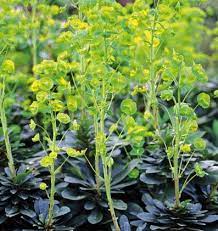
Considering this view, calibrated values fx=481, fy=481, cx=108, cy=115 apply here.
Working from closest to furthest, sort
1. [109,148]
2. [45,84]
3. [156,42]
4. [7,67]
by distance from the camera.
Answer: [45,84] → [7,67] → [156,42] → [109,148]

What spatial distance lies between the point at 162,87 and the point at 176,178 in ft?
1.22

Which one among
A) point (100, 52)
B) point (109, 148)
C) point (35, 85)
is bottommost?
point (109, 148)

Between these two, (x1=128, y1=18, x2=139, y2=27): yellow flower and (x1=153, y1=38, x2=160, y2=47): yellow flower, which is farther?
(x1=153, y1=38, x2=160, y2=47): yellow flower

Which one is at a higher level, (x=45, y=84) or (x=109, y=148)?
(x=45, y=84)

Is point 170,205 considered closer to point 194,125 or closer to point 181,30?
point 194,125

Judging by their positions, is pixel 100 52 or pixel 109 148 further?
pixel 109 148

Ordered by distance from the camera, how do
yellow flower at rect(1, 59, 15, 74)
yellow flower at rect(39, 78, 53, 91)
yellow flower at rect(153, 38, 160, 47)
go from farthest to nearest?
yellow flower at rect(153, 38, 160, 47)
yellow flower at rect(1, 59, 15, 74)
yellow flower at rect(39, 78, 53, 91)

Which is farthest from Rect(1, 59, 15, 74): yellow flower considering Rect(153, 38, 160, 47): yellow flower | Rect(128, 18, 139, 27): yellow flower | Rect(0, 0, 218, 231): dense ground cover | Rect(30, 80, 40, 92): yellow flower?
Rect(153, 38, 160, 47): yellow flower

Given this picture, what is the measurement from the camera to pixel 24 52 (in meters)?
4.92

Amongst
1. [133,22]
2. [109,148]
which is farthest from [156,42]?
[109,148]

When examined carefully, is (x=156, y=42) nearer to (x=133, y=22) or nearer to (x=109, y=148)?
(x=133, y=22)

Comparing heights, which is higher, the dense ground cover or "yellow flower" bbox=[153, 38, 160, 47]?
"yellow flower" bbox=[153, 38, 160, 47]

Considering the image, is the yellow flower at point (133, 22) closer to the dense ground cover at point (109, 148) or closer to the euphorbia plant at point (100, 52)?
the dense ground cover at point (109, 148)

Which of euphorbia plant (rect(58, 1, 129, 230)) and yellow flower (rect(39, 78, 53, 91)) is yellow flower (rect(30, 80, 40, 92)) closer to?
yellow flower (rect(39, 78, 53, 91))
